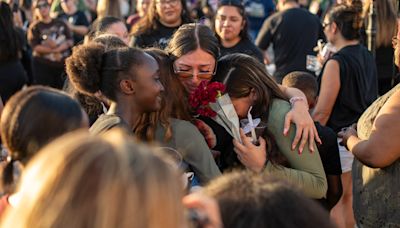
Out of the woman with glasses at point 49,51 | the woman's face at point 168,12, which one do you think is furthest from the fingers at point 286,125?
the woman with glasses at point 49,51

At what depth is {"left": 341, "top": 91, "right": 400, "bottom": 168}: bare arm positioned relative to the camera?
10.7 feet

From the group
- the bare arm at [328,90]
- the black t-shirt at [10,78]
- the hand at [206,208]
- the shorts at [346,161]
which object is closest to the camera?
the hand at [206,208]

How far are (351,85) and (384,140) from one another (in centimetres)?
226

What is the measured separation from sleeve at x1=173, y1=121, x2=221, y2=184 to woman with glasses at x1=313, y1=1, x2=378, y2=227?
2403mm

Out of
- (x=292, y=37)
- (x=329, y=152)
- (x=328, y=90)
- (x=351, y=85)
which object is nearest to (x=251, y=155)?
(x=329, y=152)

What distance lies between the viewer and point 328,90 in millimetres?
5445

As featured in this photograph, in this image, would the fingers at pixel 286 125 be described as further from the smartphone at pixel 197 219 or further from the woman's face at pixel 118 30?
the woman's face at pixel 118 30

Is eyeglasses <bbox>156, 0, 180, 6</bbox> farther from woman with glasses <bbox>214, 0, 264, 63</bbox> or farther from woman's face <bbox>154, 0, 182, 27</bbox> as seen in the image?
woman with glasses <bbox>214, 0, 264, 63</bbox>

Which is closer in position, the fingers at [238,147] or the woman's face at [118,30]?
the fingers at [238,147]

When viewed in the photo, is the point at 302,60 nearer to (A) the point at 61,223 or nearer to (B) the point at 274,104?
(B) the point at 274,104

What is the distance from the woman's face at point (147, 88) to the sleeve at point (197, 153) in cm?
17

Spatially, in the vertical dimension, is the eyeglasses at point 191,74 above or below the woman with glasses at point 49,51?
above

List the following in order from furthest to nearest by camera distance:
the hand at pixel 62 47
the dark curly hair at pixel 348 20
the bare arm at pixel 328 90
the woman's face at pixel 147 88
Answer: the hand at pixel 62 47
the dark curly hair at pixel 348 20
the bare arm at pixel 328 90
the woman's face at pixel 147 88

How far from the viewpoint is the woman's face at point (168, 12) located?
6531 millimetres
